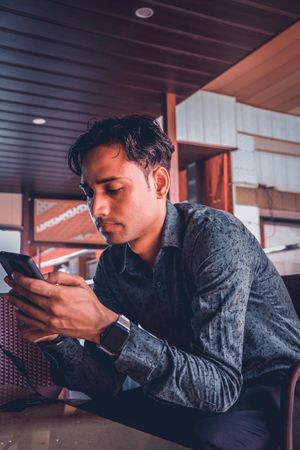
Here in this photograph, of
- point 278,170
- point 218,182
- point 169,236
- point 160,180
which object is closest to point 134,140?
point 160,180

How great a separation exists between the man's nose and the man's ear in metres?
0.19

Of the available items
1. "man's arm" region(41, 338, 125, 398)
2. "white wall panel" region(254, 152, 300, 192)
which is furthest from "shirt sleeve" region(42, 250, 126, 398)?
"white wall panel" region(254, 152, 300, 192)

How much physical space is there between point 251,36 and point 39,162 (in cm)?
421

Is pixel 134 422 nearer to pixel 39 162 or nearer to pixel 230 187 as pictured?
pixel 230 187

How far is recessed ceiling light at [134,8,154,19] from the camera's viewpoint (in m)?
3.53

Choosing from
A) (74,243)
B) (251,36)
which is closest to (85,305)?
(251,36)

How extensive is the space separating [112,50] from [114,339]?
3.53 meters

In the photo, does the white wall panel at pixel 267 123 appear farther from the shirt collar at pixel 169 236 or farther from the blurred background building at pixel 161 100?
the shirt collar at pixel 169 236

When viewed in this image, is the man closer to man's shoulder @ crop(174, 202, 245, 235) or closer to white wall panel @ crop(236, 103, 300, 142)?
man's shoulder @ crop(174, 202, 245, 235)

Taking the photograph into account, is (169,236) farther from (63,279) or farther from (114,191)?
(63,279)

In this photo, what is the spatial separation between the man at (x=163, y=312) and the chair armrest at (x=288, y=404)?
44 millimetres

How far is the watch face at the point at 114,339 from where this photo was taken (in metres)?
1.04

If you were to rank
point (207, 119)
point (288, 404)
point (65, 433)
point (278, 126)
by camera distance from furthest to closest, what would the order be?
point (278, 126) → point (207, 119) → point (288, 404) → point (65, 433)

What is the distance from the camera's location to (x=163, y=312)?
142 cm
